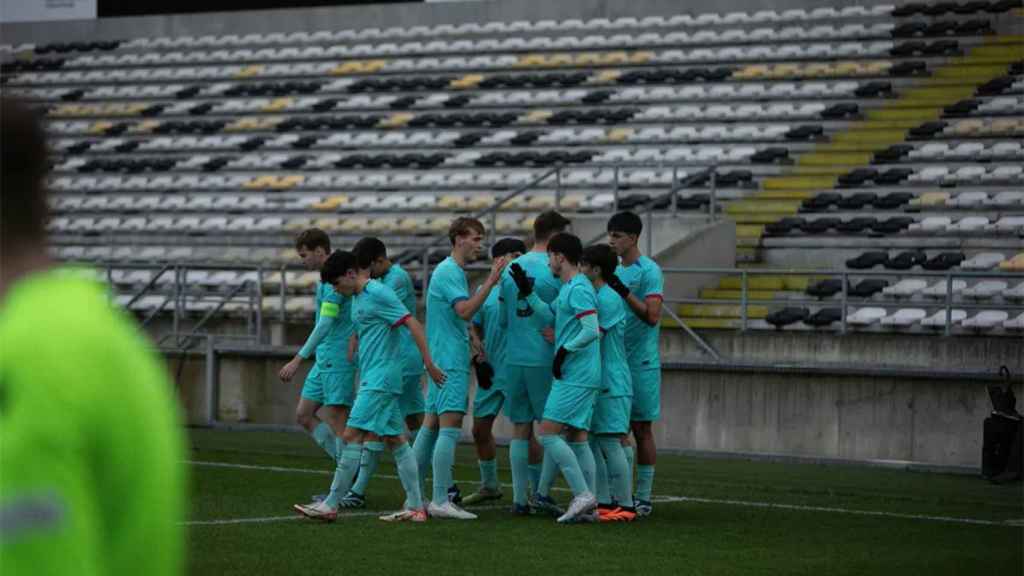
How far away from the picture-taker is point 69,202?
26906 mm

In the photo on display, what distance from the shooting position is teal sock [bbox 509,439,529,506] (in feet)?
35.1

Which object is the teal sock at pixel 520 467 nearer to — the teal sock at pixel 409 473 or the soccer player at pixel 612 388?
the soccer player at pixel 612 388

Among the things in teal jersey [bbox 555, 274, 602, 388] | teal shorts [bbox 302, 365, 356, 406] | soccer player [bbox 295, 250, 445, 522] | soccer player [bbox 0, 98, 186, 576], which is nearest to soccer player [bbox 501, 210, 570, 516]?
teal jersey [bbox 555, 274, 602, 388]

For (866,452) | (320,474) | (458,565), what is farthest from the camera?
(866,452)

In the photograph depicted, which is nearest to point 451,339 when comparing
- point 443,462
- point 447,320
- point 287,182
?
point 447,320

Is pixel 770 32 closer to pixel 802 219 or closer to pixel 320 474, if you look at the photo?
pixel 802 219

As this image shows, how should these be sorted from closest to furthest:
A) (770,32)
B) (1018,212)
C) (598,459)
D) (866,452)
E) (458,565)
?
1. (458,565)
2. (598,459)
3. (866,452)
4. (1018,212)
5. (770,32)

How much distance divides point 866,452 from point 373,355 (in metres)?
6.72

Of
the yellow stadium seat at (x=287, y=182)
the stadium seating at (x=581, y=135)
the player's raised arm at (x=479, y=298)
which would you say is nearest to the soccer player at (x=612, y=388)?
the player's raised arm at (x=479, y=298)

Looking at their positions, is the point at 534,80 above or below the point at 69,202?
above

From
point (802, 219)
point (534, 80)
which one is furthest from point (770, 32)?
point (802, 219)

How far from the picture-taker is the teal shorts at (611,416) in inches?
416

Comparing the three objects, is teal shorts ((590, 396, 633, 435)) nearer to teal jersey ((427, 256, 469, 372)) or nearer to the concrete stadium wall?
teal jersey ((427, 256, 469, 372))

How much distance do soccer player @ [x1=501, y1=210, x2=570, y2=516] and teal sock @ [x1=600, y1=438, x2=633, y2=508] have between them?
39 centimetres
